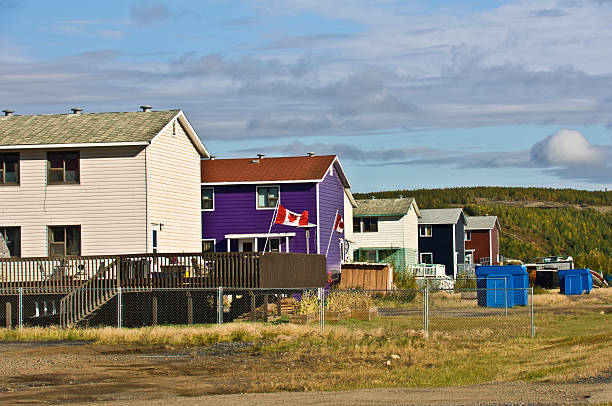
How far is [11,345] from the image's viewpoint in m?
26.4

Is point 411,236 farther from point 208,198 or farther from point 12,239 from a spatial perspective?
point 12,239

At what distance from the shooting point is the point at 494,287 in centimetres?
4244

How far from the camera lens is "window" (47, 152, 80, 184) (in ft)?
120

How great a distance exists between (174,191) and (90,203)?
369 cm

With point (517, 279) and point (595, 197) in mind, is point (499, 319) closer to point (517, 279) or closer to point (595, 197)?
point (517, 279)

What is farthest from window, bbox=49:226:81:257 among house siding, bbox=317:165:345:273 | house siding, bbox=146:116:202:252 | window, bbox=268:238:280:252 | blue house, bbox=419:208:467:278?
blue house, bbox=419:208:467:278

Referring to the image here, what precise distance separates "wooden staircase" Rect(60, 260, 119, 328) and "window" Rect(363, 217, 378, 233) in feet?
124

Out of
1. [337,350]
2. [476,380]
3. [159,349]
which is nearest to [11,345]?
[159,349]

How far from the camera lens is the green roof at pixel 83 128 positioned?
3600cm

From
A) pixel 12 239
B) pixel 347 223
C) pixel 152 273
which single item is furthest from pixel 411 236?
pixel 152 273

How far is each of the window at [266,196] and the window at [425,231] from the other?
31675 millimetres

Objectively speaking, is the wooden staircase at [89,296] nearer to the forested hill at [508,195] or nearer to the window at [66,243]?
the window at [66,243]

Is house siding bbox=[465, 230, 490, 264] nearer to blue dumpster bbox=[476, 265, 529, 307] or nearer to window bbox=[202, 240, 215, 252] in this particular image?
window bbox=[202, 240, 215, 252]

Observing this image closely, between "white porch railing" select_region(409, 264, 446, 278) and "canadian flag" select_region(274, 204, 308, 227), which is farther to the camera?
"white porch railing" select_region(409, 264, 446, 278)
